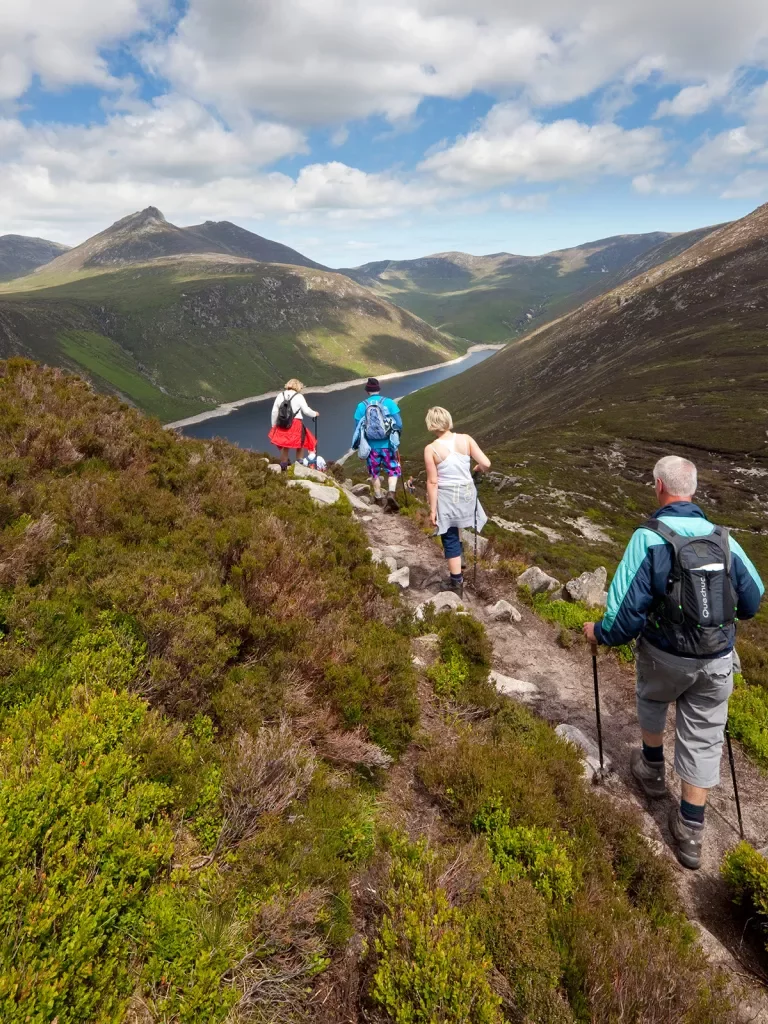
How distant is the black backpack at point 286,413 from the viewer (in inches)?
518

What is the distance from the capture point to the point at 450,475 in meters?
8.30

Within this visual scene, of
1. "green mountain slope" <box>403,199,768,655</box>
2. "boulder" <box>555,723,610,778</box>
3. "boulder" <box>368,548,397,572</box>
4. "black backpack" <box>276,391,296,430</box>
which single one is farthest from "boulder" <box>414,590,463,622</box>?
"black backpack" <box>276,391,296,430</box>

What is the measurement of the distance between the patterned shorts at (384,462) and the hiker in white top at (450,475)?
16.5 feet

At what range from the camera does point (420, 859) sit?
359 cm

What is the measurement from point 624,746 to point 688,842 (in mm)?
1673

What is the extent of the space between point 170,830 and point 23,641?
2200 mm

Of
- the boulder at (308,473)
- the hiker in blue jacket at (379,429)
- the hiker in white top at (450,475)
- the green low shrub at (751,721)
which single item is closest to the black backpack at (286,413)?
the hiker in blue jacket at (379,429)

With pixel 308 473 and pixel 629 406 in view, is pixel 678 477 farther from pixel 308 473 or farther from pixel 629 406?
pixel 629 406

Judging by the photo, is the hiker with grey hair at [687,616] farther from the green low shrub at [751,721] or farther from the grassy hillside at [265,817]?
the green low shrub at [751,721]

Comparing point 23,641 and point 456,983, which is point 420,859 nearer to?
point 456,983

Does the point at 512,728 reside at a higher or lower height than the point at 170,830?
lower

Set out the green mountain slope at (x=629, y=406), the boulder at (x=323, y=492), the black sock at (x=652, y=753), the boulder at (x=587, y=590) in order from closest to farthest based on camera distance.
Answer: the black sock at (x=652, y=753)
the boulder at (x=587, y=590)
the boulder at (x=323, y=492)
the green mountain slope at (x=629, y=406)

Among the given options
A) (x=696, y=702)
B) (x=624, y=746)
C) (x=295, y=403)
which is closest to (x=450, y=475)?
(x=624, y=746)

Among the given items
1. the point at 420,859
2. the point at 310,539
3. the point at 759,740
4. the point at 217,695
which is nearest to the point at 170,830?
the point at 217,695
